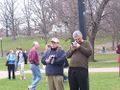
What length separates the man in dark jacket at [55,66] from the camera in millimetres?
10547

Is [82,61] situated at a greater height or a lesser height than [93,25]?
lesser

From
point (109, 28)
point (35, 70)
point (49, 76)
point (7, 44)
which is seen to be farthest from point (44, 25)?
point (49, 76)

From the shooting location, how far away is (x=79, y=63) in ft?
31.2

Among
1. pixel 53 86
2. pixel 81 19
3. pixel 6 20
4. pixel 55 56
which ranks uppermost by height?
pixel 6 20

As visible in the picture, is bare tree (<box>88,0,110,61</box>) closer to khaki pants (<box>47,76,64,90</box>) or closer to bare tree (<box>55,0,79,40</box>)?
bare tree (<box>55,0,79,40</box>)

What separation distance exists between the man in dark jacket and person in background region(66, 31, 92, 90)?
96 centimetres

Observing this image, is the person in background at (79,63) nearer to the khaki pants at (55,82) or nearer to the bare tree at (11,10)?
the khaki pants at (55,82)

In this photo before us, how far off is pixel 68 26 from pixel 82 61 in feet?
114

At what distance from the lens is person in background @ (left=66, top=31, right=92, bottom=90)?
9.47 m

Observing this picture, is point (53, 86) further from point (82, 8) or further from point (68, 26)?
point (68, 26)

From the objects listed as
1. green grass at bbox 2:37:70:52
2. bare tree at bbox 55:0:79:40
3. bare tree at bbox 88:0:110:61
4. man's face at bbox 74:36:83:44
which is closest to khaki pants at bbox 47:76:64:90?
man's face at bbox 74:36:83:44

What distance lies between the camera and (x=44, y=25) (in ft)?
201

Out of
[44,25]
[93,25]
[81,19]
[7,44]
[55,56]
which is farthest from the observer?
[7,44]

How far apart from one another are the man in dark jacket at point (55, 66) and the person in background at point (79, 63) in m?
0.96
